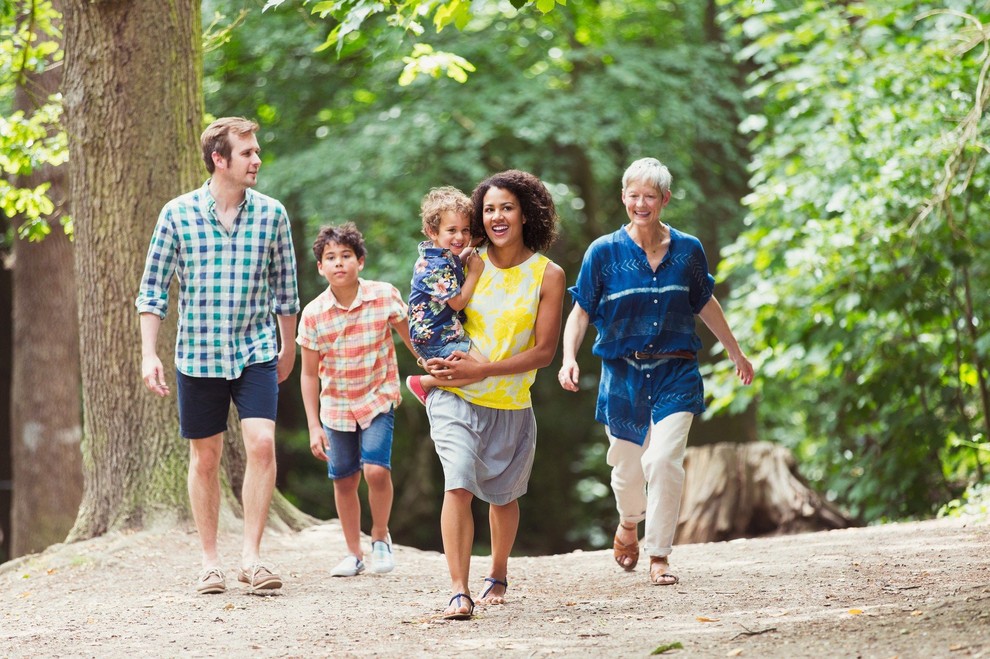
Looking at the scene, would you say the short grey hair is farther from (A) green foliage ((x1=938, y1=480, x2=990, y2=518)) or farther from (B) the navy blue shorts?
(A) green foliage ((x1=938, y1=480, x2=990, y2=518))

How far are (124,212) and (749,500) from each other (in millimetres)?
5505

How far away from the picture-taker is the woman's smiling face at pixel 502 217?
518cm

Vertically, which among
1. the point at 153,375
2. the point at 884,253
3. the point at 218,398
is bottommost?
the point at 218,398

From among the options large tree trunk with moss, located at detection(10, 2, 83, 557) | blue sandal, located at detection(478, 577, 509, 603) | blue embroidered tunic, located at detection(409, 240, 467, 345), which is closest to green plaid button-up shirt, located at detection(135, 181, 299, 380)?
blue embroidered tunic, located at detection(409, 240, 467, 345)

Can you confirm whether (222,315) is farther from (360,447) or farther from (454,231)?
(454,231)

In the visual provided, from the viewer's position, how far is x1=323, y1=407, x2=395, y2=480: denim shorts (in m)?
6.39

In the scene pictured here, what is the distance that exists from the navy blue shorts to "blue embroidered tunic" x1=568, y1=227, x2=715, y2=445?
5.21 ft

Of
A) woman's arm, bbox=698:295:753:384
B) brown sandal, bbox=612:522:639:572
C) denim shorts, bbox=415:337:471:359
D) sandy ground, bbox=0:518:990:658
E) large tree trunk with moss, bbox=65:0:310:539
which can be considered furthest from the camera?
large tree trunk with moss, bbox=65:0:310:539

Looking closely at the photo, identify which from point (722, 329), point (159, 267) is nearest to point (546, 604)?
point (722, 329)

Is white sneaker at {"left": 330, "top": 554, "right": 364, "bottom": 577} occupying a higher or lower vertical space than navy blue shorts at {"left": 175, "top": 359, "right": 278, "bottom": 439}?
lower

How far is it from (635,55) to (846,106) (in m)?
4.97

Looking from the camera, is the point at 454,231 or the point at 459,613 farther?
the point at 454,231

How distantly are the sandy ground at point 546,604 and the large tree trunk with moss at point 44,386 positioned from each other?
183 inches

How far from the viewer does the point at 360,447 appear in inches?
256
